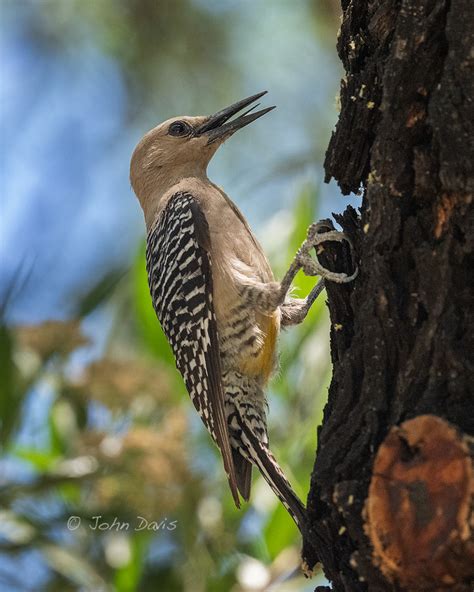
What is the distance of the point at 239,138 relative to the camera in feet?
27.7

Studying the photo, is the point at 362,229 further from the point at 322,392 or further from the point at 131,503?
the point at 322,392

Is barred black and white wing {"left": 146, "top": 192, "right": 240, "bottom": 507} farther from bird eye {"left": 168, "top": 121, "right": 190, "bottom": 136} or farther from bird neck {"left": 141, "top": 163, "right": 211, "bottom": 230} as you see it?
bird eye {"left": 168, "top": 121, "right": 190, "bottom": 136}

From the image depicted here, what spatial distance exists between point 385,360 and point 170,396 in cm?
246

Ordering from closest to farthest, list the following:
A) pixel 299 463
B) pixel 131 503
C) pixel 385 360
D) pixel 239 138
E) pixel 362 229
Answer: pixel 385 360 → pixel 362 229 → pixel 131 503 → pixel 299 463 → pixel 239 138

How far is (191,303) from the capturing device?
14.9 ft

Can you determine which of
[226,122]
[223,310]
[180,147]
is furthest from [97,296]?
[226,122]

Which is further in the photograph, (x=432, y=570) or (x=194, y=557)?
(x=194, y=557)

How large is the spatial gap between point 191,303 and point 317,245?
1.24 m

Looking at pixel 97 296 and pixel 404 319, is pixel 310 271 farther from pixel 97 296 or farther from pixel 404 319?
pixel 404 319

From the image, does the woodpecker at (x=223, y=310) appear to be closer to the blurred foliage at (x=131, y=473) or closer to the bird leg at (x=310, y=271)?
the bird leg at (x=310, y=271)

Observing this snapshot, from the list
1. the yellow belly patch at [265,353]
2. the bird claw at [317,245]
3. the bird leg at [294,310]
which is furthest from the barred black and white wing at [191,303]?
the bird claw at [317,245]

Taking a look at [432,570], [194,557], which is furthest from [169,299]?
[432,570]

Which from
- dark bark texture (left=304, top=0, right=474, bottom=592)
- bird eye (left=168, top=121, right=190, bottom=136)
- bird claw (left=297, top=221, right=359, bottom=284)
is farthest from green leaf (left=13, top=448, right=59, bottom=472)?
dark bark texture (left=304, top=0, right=474, bottom=592)

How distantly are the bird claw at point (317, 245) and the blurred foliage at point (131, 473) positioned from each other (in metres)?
0.88
